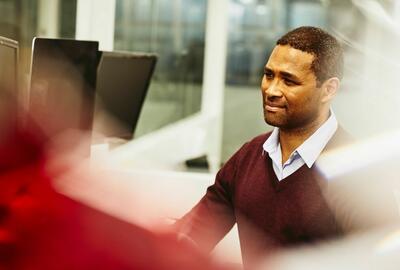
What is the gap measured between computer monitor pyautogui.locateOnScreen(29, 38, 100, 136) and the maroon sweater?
58cm

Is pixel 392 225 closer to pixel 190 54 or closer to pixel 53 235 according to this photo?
pixel 53 235

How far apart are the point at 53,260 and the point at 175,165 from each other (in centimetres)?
418

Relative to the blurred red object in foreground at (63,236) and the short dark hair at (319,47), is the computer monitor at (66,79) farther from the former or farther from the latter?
the blurred red object in foreground at (63,236)

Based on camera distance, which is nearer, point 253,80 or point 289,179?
point 289,179

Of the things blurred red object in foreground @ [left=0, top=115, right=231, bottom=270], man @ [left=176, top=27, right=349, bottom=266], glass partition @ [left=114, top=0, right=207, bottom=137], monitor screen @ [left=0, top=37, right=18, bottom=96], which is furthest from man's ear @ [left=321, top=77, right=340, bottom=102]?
glass partition @ [left=114, top=0, right=207, bottom=137]

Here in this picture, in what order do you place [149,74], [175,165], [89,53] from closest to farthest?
[89,53], [149,74], [175,165]

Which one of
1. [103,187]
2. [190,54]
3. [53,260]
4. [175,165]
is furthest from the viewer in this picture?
[190,54]

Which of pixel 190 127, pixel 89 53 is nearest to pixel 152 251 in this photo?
pixel 89 53

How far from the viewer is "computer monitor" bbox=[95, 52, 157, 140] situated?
8.16 feet

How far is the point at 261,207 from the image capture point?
1498 mm

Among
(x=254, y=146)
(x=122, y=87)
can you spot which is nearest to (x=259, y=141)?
(x=254, y=146)

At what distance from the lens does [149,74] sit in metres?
2.77

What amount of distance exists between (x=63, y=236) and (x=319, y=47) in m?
1.07

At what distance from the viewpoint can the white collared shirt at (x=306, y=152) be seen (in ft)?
4.74
